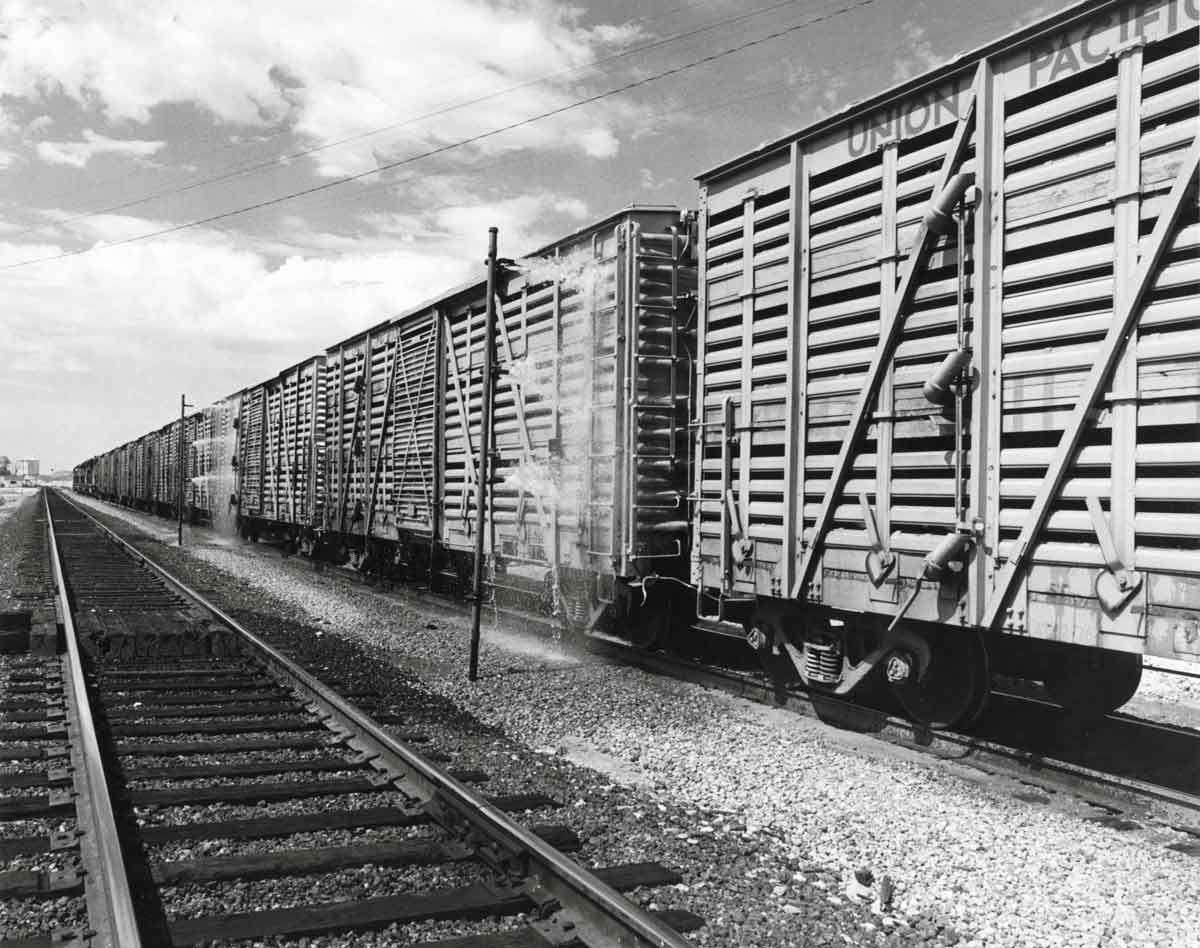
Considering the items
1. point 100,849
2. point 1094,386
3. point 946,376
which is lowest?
point 100,849

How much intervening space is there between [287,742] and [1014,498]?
455 centimetres

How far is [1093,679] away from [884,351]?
2.54 metres

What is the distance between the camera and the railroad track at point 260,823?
362 cm

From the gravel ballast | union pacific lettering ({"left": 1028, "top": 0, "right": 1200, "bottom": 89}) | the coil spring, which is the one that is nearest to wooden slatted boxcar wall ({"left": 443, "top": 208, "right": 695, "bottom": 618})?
the gravel ballast

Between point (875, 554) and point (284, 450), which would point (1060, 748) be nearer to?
point (875, 554)

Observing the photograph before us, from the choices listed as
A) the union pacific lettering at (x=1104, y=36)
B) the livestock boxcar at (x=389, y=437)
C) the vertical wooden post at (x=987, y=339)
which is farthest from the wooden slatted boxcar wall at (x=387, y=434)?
the union pacific lettering at (x=1104, y=36)

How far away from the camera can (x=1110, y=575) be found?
4906 millimetres

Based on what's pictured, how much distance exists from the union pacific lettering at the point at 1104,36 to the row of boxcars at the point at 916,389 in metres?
0.01

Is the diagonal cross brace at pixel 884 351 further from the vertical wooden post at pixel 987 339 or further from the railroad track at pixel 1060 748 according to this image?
the railroad track at pixel 1060 748

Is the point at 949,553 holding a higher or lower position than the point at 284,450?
lower

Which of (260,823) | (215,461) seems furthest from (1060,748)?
(215,461)

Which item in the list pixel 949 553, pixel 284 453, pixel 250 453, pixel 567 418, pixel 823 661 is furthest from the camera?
pixel 250 453

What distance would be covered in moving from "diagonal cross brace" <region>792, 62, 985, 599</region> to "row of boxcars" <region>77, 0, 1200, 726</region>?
0.7 inches

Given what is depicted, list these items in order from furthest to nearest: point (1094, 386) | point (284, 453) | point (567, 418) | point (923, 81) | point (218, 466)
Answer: point (218, 466) → point (284, 453) → point (567, 418) → point (923, 81) → point (1094, 386)
